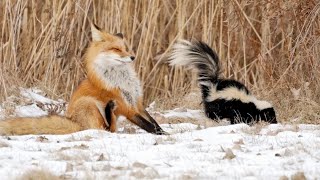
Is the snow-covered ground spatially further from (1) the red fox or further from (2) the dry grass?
(2) the dry grass

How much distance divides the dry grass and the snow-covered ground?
360 centimetres

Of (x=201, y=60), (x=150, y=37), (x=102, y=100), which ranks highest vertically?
(x=150, y=37)

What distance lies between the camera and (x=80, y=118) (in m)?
7.57

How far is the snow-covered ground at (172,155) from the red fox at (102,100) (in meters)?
0.46

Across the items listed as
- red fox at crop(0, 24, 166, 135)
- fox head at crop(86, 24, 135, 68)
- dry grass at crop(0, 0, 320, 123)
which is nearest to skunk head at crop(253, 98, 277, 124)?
dry grass at crop(0, 0, 320, 123)

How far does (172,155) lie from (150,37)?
582 cm

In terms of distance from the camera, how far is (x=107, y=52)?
786 centimetres

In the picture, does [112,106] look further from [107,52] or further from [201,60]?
[201,60]

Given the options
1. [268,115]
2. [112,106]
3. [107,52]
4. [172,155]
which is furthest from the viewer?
[268,115]

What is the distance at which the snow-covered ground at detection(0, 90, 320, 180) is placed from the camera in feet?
15.4

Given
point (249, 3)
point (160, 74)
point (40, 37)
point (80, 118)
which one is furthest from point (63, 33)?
point (80, 118)

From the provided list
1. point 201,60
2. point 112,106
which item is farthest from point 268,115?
point 112,106

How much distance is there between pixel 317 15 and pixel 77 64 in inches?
148

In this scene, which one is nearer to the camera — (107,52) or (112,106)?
(112,106)
